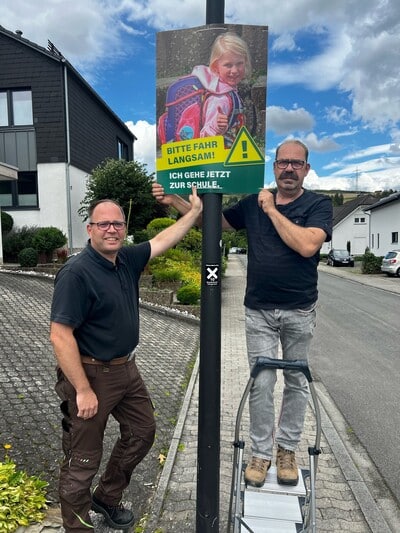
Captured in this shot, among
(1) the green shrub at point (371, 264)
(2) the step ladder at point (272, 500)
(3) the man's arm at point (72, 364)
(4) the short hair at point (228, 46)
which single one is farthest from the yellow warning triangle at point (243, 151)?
(1) the green shrub at point (371, 264)

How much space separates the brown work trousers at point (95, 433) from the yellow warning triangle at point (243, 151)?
136 centimetres

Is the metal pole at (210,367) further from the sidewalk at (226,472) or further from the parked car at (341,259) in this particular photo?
the parked car at (341,259)

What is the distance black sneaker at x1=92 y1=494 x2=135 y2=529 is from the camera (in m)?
2.65

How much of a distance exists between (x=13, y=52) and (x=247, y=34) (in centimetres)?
1820

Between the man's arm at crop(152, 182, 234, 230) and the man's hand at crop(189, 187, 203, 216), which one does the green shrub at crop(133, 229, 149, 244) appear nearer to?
the man's arm at crop(152, 182, 234, 230)

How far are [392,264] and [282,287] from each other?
24496 mm

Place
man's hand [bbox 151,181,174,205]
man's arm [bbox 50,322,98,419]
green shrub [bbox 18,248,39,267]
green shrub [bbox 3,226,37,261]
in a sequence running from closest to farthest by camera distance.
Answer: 1. man's arm [bbox 50,322,98,419]
2. man's hand [bbox 151,181,174,205]
3. green shrub [bbox 18,248,39,267]
4. green shrub [bbox 3,226,37,261]

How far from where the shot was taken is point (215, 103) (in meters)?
2.27

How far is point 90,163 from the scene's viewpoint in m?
20.1

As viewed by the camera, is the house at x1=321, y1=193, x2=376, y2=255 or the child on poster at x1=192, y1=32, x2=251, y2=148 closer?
the child on poster at x1=192, y1=32, x2=251, y2=148

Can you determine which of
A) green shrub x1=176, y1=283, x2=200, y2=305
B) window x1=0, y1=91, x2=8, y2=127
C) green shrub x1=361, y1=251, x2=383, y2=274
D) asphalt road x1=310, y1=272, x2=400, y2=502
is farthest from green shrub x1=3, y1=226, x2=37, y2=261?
green shrub x1=361, y1=251, x2=383, y2=274

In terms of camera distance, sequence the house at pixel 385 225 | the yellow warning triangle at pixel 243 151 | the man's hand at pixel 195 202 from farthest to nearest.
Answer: the house at pixel 385 225
the man's hand at pixel 195 202
the yellow warning triangle at pixel 243 151

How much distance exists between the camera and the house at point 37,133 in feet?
55.2

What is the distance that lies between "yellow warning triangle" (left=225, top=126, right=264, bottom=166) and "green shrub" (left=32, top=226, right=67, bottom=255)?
1252cm
